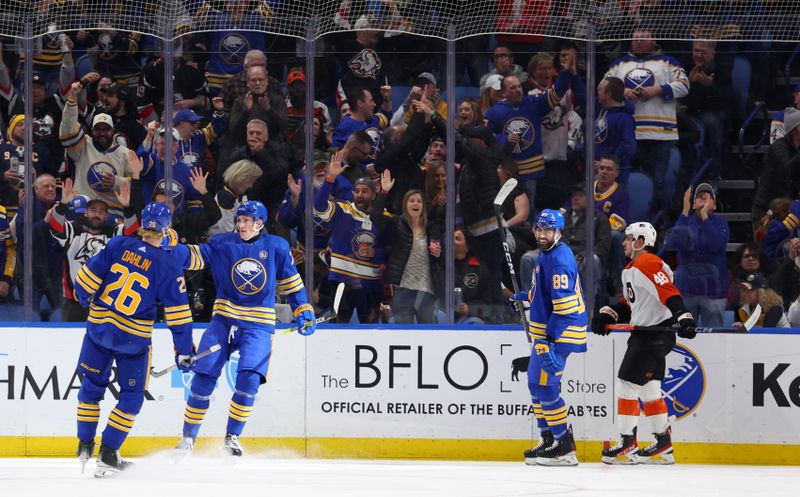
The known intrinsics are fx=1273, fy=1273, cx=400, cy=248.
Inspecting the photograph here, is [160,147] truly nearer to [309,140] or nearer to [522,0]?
[309,140]

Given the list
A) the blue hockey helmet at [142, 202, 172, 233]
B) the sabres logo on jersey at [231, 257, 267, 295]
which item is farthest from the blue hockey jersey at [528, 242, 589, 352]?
the blue hockey helmet at [142, 202, 172, 233]

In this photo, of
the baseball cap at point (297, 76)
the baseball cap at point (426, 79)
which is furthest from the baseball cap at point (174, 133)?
the baseball cap at point (426, 79)

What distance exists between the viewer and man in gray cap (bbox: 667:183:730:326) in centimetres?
716

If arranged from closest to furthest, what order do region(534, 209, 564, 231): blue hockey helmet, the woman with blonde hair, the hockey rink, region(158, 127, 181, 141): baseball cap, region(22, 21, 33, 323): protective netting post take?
the hockey rink, region(534, 209, 564, 231): blue hockey helmet, the woman with blonde hair, region(22, 21, 33, 323): protective netting post, region(158, 127, 181, 141): baseball cap

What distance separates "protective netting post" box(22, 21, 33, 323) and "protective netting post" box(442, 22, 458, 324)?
2.32 m

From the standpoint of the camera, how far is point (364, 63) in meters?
7.32

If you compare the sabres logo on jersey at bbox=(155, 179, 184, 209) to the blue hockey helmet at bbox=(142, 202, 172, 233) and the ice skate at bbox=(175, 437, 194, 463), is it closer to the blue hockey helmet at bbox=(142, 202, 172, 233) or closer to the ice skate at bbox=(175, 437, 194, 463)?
the blue hockey helmet at bbox=(142, 202, 172, 233)

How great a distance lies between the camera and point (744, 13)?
7.16 meters

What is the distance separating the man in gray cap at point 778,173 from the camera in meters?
7.19

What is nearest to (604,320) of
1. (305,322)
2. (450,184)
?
(450,184)

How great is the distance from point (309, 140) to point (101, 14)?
1361mm

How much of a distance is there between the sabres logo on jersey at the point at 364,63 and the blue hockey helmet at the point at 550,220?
55.7 inches

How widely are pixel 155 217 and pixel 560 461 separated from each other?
241cm

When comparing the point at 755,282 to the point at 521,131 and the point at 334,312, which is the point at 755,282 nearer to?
the point at 521,131
